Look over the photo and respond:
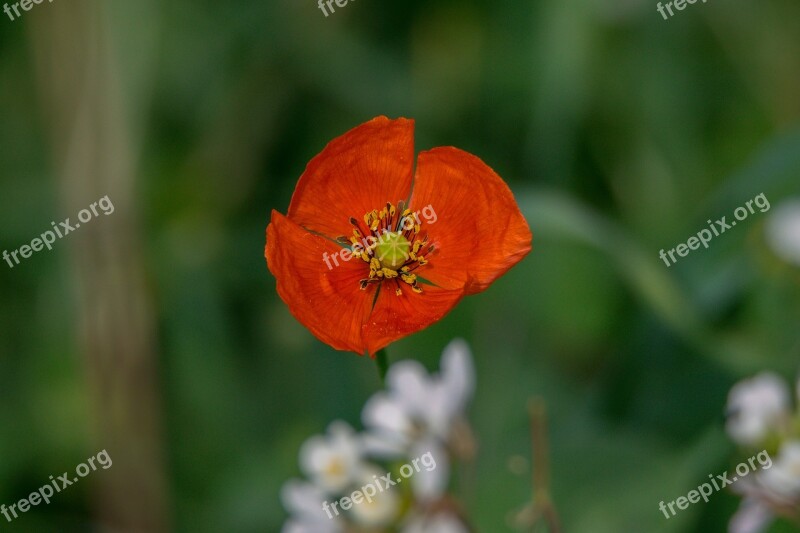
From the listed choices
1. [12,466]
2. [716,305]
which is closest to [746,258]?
[716,305]

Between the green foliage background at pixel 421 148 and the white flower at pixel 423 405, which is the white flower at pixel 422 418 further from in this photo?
the green foliage background at pixel 421 148

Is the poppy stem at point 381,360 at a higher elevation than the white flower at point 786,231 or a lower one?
higher

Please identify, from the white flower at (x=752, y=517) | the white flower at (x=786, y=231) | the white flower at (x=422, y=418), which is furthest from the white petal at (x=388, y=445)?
the white flower at (x=786, y=231)

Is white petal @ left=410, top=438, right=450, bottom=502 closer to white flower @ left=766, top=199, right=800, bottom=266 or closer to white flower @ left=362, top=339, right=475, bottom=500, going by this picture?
white flower @ left=362, top=339, right=475, bottom=500

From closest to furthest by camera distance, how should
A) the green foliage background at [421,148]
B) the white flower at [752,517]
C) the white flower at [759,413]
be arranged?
the white flower at [752,517]
the white flower at [759,413]
the green foliage background at [421,148]

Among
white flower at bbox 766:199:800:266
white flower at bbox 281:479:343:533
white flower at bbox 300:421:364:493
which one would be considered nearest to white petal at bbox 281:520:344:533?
white flower at bbox 281:479:343:533

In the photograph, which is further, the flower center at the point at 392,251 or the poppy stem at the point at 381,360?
the flower center at the point at 392,251

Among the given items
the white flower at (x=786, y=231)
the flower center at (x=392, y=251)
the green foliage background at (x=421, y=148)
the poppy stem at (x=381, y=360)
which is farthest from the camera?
the green foliage background at (x=421, y=148)

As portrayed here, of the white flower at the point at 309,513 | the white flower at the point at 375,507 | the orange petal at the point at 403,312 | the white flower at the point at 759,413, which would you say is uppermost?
the orange petal at the point at 403,312
